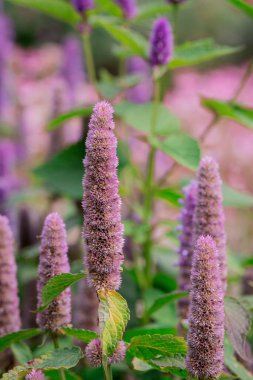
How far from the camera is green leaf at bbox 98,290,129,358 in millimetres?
1157

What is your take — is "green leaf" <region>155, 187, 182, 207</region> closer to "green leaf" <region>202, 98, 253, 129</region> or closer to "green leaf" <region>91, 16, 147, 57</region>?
"green leaf" <region>202, 98, 253, 129</region>

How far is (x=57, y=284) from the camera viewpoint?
1206 mm

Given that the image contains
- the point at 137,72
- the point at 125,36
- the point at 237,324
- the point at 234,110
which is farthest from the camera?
the point at 137,72

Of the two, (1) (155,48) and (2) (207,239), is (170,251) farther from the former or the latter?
(2) (207,239)

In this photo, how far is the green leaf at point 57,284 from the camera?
118cm

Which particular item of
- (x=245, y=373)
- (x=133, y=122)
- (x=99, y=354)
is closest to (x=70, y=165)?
(x=133, y=122)

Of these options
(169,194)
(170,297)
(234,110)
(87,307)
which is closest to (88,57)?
(234,110)

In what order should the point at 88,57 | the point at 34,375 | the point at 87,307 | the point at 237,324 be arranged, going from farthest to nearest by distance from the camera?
the point at 88,57 < the point at 87,307 < the point at 237,324 < the point at 34,375

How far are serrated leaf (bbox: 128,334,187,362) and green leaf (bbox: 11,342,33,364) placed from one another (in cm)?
36

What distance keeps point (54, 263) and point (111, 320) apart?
0.20 metres

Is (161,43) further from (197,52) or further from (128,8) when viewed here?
(128,8)

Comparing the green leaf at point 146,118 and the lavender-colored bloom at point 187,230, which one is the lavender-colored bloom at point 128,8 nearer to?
the green leaf at point 146,118

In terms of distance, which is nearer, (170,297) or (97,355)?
(97,355)

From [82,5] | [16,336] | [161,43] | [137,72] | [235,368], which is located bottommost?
[235,368]
